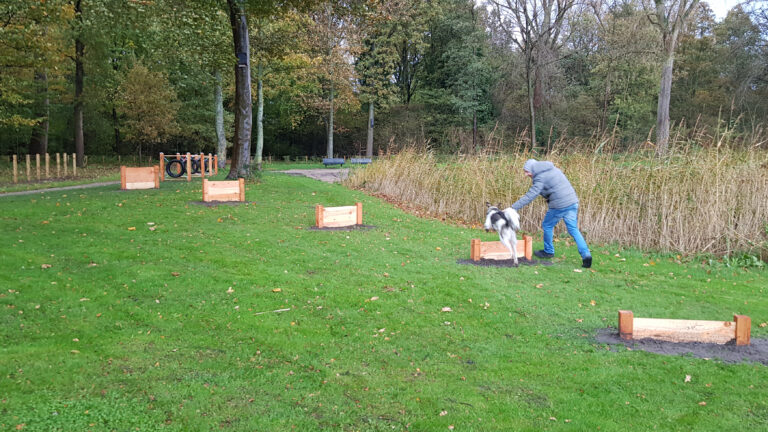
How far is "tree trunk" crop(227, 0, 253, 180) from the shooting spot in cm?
1548

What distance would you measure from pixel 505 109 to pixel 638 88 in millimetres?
8688

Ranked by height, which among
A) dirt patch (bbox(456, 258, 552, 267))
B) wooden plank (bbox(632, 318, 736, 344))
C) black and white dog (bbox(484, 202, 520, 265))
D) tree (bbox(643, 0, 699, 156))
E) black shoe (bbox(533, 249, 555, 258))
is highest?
tree (bbox(643, 0, 699, 156))

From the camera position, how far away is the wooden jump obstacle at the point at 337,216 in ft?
34.0

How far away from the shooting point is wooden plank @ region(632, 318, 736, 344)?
5.28 meters

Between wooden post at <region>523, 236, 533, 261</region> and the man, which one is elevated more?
the man

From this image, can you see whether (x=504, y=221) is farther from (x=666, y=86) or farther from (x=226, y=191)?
(x=666, y=86)

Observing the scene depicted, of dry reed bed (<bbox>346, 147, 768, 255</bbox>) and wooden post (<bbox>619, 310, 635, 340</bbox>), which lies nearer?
wooden post (<bbox>619, 310, 635, 340</bbox>)

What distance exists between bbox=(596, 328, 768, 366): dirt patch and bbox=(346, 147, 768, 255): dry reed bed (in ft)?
17.1

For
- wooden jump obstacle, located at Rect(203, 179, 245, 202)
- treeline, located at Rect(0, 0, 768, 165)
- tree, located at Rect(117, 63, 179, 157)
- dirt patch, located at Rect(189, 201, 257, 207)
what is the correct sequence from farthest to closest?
tree, located at Rect(117, 63, 179, 157) → treeline, located at Rect(0, 0, 768, 165) → wooden jump obstacle, located at Rect(203, 179, 245, 202) → dirt patch, located at Rect(189, 201, 257, 207)

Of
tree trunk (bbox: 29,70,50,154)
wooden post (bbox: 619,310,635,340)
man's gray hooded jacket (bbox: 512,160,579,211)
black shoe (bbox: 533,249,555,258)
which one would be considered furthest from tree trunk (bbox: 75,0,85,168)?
wooden post (bbox: 619,310,635,340)

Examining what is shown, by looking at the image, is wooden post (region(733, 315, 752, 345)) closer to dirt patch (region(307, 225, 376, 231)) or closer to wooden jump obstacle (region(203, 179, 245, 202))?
dirt patch (region(307, 225, 376, 231))

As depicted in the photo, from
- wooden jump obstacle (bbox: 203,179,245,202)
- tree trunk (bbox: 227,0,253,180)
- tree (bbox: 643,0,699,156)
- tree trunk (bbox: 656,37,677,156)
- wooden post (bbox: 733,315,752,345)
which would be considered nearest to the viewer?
wooden post (bbox: 733,315,752,345)

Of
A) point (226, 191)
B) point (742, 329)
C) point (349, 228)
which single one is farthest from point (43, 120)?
point (742, 329)

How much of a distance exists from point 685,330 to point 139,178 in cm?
1396
